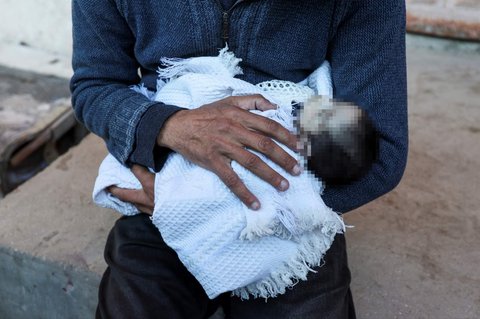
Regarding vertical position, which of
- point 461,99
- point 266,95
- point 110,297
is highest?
point 266,95

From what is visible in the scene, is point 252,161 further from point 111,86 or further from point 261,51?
point 111,86

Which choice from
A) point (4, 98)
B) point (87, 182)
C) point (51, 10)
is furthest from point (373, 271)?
point (51, 10)

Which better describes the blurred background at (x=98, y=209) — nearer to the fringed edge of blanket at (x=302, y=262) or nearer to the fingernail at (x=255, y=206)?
the fringed edge of blanket at (x=302, y=262)

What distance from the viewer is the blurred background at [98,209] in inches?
63.4

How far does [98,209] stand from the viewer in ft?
6.13

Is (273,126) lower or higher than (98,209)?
higher

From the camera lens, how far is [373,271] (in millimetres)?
1636

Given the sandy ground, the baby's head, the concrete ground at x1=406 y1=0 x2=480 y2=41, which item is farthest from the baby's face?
the concrete ground at x1=406 y1=0 x2=480 y2=41

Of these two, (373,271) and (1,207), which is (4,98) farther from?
(373,271)

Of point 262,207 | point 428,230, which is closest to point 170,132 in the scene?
point 262,207

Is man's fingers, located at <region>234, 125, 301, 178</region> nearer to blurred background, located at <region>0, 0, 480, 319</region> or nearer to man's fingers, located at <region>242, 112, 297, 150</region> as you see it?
man's fingers, located at <region>242, 112, 297, 150</region>

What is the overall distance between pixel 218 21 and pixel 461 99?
165 cm

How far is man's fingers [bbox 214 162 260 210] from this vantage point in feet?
3.54

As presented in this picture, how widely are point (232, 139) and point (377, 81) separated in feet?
1.02
